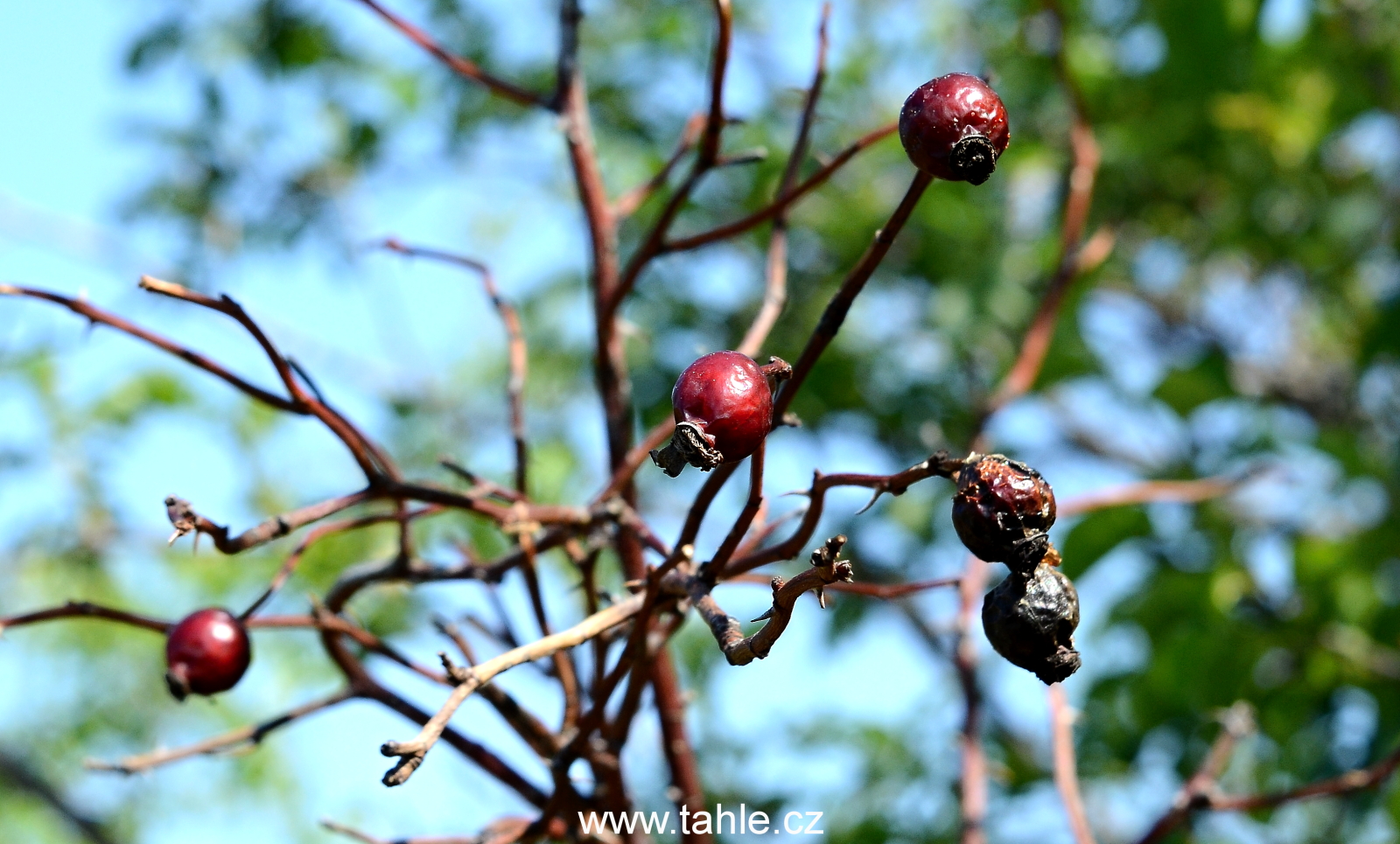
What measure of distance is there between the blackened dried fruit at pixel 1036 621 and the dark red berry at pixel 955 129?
0.26 meters

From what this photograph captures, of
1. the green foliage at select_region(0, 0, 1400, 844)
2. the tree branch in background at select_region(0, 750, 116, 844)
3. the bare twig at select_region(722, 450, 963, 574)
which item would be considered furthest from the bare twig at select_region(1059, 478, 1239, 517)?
the tree branch in background at select_region(0, 750, 116, 844)

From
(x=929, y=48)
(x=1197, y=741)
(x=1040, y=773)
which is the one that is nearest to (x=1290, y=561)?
(x=1197, y=741)

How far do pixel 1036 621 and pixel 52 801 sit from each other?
261 centimetres

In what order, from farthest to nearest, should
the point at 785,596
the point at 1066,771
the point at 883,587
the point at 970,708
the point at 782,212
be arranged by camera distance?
the point at 970,708 < the point at 1066,771 < the point at 782,212 < the point at 883,587 < the point at 785,596

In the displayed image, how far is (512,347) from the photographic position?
1.50 metres

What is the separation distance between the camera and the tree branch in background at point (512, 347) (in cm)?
138

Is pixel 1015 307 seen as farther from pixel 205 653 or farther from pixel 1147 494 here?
pixel 205 653

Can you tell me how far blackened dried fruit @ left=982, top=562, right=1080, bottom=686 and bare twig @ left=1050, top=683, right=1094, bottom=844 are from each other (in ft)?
2.35

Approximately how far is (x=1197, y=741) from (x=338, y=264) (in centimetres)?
309

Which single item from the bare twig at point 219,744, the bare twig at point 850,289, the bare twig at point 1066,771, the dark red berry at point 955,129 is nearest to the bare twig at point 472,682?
the bare twig at point 850,289

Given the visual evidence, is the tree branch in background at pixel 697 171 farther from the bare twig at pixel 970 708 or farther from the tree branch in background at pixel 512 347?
the bare twig at pixel 970 708

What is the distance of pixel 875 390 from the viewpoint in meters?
3.11

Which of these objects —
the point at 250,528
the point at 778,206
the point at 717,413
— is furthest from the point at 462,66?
the point at 717,413

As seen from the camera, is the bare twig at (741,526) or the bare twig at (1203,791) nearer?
the bare twig at (741,526)
